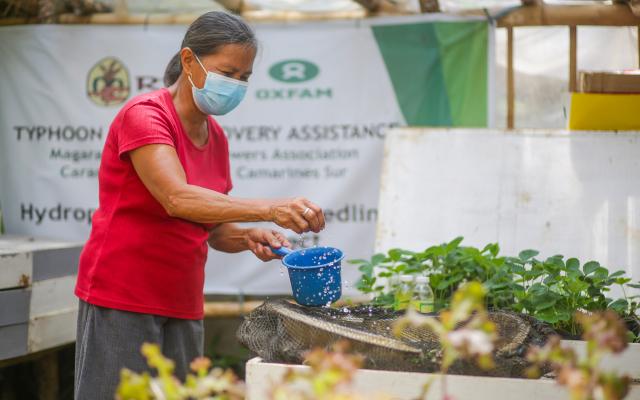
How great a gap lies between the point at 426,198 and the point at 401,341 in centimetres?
200

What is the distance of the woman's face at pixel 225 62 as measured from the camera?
233 cm

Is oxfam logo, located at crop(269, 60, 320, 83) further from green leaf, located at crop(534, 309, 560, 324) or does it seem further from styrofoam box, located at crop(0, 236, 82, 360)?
green leaf, located at crop(534, 309, 560, 324)

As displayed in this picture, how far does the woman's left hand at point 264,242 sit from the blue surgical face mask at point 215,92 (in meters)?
0.38

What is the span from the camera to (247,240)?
247 cm

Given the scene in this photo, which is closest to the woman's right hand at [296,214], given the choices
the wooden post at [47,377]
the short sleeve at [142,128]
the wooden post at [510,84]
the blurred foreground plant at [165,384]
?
the short sleeve at [142,128]

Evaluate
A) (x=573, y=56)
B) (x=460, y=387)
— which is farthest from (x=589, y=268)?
(x=573, y=56)

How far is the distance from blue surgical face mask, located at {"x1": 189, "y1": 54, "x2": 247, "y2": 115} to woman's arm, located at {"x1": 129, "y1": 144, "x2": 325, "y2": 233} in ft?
0.84

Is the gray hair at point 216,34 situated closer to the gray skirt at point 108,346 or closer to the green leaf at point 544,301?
the gray skirt at point 108,346

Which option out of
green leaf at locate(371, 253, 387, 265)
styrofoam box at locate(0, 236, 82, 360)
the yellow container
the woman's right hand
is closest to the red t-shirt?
the woman's right hand

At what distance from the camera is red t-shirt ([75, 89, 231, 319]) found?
2244 mm

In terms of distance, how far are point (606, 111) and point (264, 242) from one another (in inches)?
71.7

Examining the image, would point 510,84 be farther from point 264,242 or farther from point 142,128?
point 142,128

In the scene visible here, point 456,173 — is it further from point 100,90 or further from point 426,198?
point 100,90

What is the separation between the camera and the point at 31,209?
471 centimetres
